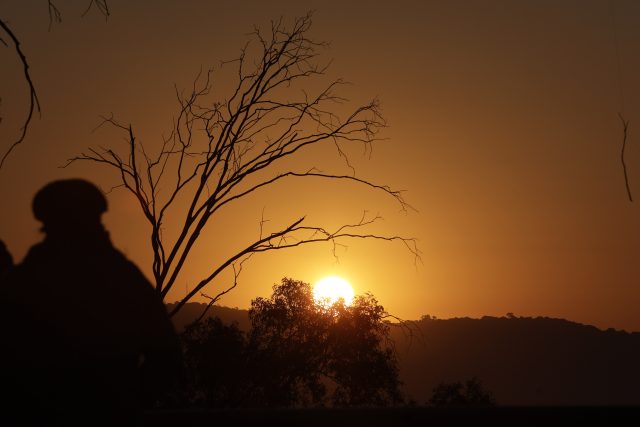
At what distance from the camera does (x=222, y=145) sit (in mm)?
8312

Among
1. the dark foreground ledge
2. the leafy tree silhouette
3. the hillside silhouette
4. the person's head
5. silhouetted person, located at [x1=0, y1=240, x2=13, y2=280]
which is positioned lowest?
the dark foreground ledge

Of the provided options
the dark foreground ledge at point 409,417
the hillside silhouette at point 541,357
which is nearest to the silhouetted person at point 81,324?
the dark foreground ledge at point 409,417

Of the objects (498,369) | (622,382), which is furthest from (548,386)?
(622,382)

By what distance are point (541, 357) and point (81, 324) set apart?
17566cm

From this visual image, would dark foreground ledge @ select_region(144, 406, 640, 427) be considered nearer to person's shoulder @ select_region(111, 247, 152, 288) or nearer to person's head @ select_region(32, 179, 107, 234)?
person's shoulder @ select_region(111, 247, 152, 288)

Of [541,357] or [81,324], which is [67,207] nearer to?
[81,324]

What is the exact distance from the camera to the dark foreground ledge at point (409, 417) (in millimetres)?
2822

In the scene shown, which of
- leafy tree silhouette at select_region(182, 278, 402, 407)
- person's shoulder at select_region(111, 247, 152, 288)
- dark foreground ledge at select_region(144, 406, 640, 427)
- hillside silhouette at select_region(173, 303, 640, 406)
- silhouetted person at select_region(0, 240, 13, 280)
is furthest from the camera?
hillside silhouette at select_region(173, 303, 640, 406)

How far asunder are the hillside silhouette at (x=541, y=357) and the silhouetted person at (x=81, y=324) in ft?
447

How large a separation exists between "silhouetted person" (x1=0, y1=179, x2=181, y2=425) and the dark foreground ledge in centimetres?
39

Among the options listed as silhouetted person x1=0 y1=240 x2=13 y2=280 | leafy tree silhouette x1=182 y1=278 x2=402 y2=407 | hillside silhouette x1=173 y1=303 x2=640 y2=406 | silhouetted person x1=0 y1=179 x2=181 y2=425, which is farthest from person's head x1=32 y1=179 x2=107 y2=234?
hillside silhouette x1=173 y1=303 x2=640 y2=406

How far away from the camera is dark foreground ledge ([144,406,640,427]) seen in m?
2.82

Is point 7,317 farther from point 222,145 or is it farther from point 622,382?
point 622,382

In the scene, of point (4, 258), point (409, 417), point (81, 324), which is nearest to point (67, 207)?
point (81, 324)
